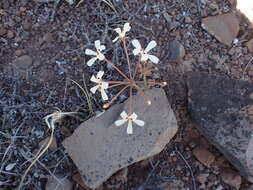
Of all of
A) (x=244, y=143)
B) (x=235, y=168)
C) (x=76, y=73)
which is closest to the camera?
(x=244, y=143)

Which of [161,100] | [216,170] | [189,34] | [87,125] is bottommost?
[216,170]

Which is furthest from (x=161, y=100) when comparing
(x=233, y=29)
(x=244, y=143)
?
(x=233, y=29)

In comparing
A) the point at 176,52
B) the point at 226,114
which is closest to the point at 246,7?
the point at 176,52

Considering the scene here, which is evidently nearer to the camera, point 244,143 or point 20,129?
point 244,143

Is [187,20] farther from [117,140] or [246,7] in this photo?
[117,140]

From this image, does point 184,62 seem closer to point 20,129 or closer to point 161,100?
point 161,100

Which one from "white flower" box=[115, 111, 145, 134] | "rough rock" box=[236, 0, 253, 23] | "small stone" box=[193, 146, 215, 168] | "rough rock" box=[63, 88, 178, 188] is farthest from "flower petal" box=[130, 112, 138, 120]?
"rough rock" box=[236, 0, 253, 23]
